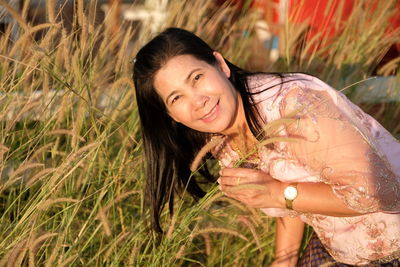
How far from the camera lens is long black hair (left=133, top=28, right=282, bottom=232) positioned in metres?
2.01

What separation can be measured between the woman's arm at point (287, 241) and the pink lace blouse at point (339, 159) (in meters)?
0.14

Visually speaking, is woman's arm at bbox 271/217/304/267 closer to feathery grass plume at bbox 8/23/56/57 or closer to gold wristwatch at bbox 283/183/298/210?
gold wristwatch at bbox 283/183/298/210

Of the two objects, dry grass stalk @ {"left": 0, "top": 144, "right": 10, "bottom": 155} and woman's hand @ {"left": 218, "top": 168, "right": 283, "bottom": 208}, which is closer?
dry grass stalk @ {"left": 0, "top": 144, "right": 10, "bottom": 155}

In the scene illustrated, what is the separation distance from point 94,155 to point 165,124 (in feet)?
1.19

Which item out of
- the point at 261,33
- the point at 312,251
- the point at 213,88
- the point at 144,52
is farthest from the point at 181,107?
the point at 261,33

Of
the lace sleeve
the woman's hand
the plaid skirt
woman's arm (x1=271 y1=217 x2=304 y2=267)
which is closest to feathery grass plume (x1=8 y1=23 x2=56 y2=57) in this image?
the woman's hand

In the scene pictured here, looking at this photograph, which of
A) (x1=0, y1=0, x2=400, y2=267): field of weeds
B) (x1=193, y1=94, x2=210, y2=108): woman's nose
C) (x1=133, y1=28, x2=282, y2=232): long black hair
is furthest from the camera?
(x1=133, y1=28, x2=282, y2=232): long black hair

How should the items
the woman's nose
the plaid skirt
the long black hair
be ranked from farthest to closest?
the plaid skirt < the long black hair < the woman's nose

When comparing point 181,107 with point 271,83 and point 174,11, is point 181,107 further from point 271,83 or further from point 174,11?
point 174,11

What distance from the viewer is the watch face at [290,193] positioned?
6.09 feet

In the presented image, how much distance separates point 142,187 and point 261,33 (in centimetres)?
318

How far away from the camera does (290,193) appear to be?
6.10ft

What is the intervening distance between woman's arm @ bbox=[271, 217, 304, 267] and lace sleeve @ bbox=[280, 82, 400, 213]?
482 millimetres

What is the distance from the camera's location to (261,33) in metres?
5.25
